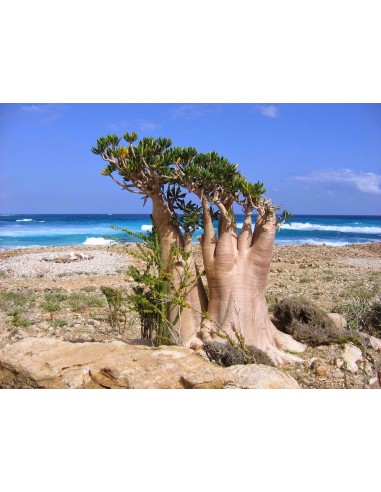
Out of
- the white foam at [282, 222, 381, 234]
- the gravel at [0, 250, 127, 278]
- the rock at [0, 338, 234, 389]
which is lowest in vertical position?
the gravel at [0, 250, 127, 278]

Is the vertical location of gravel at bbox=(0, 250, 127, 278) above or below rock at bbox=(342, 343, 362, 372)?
below

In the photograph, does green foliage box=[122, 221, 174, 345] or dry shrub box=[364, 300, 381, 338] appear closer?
green foliage box=[122, 221, 174, 345]

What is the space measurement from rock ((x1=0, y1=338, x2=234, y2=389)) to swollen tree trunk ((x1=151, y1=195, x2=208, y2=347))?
1677mm

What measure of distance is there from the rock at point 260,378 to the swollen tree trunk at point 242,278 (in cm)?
176

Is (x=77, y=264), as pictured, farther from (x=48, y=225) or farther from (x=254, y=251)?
(x=48, y=225)

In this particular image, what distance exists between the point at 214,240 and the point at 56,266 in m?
11.9

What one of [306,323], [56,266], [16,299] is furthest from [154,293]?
[56,266]

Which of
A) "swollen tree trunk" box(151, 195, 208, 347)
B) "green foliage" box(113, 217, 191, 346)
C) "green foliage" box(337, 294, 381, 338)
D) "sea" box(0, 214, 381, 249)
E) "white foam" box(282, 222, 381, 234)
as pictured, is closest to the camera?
"green foliage" box(113, 217, 191, 346)

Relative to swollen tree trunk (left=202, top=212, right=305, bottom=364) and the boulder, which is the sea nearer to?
swollen tree trunk (left=202, top=212, right=305, bottom=364)

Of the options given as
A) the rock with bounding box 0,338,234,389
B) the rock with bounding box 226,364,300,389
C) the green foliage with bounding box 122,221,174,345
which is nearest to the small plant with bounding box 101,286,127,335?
the green foliage with bounding box 122,221,174,345

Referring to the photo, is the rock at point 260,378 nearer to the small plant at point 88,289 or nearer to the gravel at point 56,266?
the small plant at point 88,289

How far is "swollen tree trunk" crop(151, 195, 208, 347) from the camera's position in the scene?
20.2 feet

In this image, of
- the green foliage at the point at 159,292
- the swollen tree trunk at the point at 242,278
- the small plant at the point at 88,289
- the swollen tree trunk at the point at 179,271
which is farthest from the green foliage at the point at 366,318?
the small plant at the point at 88,289

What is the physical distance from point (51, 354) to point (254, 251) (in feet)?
10.2
